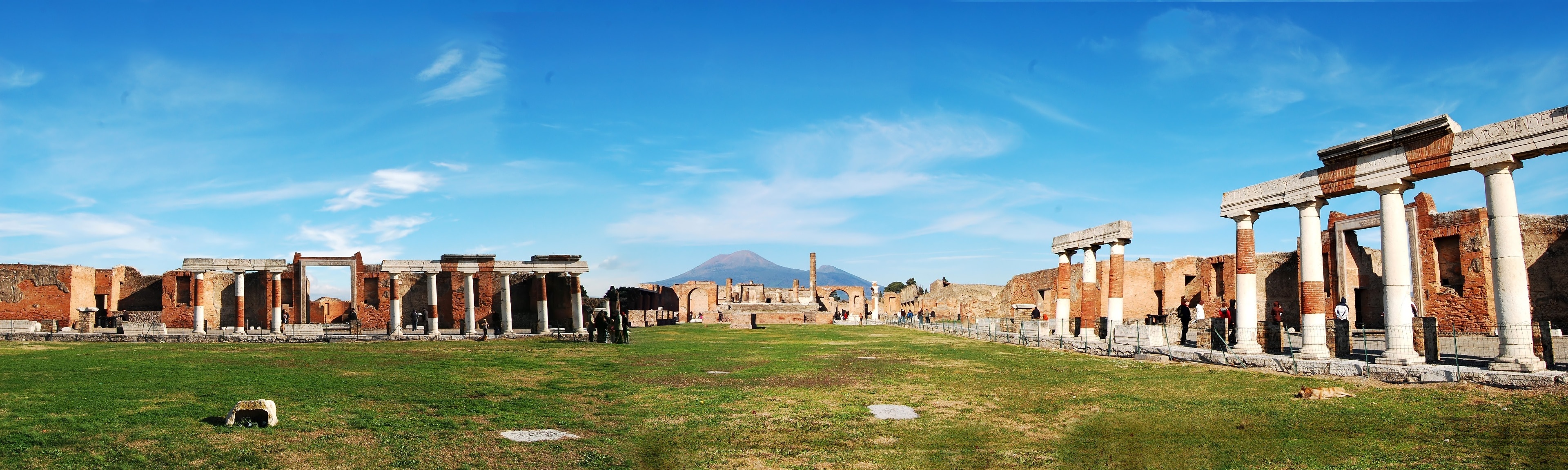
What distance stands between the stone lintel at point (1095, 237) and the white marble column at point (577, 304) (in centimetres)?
2170

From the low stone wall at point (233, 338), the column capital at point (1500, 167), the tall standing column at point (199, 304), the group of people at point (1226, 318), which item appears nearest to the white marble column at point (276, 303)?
the low stone wall at point (233, 338)

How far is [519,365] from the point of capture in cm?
1827

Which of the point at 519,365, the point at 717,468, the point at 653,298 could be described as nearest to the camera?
the point at 717,468

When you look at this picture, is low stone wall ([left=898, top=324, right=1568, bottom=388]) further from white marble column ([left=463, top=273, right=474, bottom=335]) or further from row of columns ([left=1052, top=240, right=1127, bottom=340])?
white marble column ([left=463, top=273, right=474, bottom=335])

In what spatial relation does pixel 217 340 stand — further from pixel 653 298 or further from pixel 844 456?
pixel 653 298

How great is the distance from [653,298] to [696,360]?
52.1 m

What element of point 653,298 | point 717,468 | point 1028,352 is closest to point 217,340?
point 1028,352

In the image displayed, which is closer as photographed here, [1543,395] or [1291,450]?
[1291,450]

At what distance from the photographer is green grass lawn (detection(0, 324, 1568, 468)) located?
26.3 ft

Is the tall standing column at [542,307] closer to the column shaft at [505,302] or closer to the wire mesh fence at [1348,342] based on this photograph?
the column shaft at [505,302]

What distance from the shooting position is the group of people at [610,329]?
28.6 m

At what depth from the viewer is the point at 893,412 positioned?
37.8 ft

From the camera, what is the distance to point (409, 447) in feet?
26.8

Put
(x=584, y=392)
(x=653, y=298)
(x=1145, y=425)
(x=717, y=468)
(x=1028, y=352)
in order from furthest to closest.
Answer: (x=653, y=298) → (x=1028, y=352) → (x=584, y=392) → (x=1145, y=425) → (x=717, y=468)
